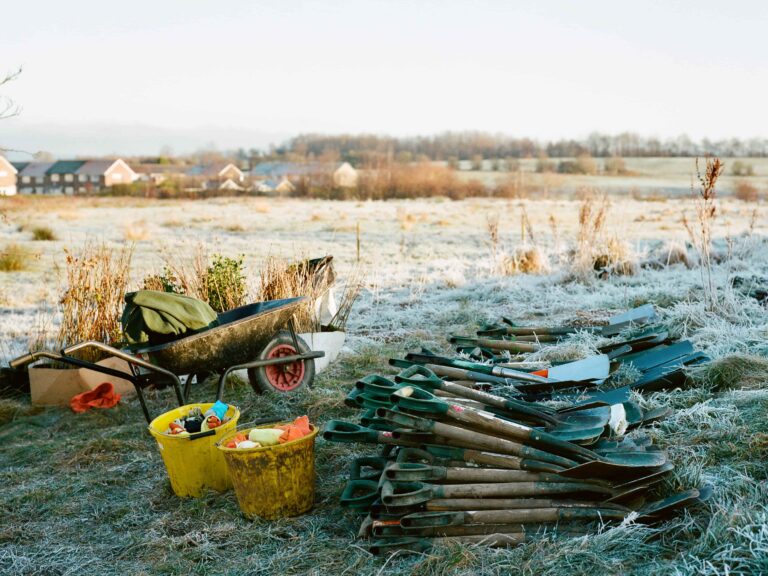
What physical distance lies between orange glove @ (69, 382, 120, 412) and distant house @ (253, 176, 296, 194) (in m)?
32.6

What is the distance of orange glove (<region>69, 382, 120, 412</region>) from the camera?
5031 millimetres

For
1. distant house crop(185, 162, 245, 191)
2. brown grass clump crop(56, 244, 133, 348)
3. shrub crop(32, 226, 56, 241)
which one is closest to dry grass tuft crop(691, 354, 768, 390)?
brown grass clump crop(56, 244, 133, 348)

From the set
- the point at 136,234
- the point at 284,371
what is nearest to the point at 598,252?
the point at 284,371

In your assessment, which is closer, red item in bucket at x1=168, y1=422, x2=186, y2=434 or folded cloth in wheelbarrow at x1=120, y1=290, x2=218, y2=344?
red item in bucket at x1=168, y1=422, x2=186, y2=434

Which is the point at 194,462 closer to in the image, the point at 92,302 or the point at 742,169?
the point at 92,302

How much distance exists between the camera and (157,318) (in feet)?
13.1

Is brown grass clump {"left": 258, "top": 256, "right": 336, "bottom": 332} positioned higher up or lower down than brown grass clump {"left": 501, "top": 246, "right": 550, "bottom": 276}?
higher up

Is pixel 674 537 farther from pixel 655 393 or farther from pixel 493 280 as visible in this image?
pixel 493 280

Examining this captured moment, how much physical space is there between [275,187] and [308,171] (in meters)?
2.92

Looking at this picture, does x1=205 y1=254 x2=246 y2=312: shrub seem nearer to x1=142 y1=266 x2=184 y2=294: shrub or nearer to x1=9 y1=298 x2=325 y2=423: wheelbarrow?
x1=142 y1=266 x2=184 y2=294: shrub

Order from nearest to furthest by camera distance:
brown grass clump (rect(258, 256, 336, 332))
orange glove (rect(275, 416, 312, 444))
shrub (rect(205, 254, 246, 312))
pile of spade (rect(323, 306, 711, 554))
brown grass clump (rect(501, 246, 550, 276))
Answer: pile of spade (rect(323, 306, 711, 554)), orange glove (rect(275, 416, 312, 444)), brown grass clump (rect(258, 256, 336, 332)), shrub (rect(205, 254, 246, 312)), brown grass clump (rect(501, 246, 550, 276))

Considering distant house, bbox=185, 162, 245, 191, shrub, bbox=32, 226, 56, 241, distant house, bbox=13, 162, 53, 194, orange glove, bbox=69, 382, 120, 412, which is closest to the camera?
orange glove, bbox=69, 382, 120, 412

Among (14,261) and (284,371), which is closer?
(284,371)

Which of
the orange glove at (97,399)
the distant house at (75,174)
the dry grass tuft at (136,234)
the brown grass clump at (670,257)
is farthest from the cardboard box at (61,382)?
the distant house at (75,174)
